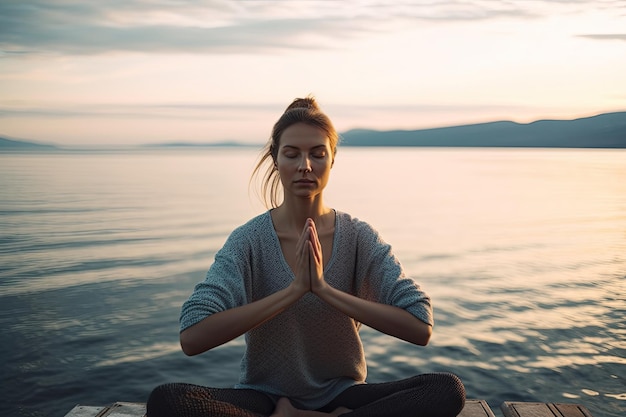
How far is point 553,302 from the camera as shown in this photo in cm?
960

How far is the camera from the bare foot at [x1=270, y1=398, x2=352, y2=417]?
3392mm

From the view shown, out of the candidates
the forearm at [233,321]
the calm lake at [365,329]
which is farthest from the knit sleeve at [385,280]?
the calm lake at [365,329]

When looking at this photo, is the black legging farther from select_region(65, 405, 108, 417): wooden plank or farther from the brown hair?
select_region(65, 405, 108, 417): wooden plank

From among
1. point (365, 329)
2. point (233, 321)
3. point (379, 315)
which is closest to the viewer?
point (233, 321)

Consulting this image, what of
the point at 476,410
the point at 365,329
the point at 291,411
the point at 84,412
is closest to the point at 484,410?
the point at 476,410

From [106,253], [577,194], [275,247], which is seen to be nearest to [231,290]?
[275,247]

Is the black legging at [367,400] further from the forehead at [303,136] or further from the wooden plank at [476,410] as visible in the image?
the forehead at [303,136]

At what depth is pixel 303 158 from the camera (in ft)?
11.2

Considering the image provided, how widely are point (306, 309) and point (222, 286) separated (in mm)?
489

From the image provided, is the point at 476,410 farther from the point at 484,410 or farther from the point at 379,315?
the point at 379,315

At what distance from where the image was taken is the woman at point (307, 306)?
10.3 ft

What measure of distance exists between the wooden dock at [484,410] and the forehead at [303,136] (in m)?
1.94

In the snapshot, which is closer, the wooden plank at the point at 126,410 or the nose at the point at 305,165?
the nose at the point at 305,165

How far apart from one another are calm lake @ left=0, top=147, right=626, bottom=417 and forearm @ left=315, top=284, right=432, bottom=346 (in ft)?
11.0
